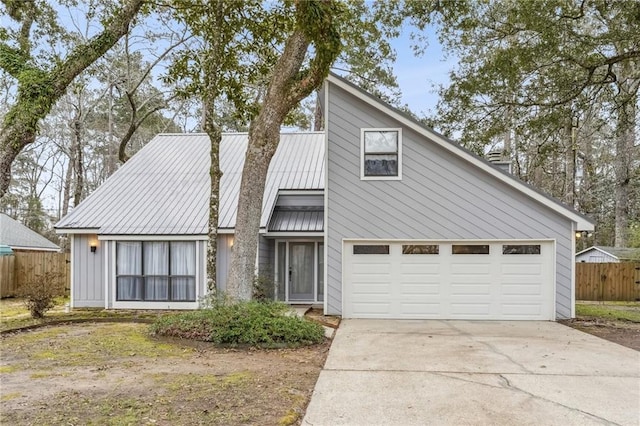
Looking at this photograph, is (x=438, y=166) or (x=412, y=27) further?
(x=412, y=27)

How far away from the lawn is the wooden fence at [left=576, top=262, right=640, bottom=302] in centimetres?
1263

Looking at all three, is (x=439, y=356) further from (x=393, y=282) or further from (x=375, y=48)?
(x=375, y=48)

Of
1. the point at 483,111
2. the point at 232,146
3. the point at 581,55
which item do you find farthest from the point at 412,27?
the point at 232,146

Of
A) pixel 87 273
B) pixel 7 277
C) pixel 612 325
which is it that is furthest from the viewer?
pixel 7 277

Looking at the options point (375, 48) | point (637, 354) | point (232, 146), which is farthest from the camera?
point (375, 48)

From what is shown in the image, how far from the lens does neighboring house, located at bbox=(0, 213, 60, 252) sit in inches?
730

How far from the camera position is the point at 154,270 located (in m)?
11.5

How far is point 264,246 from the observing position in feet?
38.4

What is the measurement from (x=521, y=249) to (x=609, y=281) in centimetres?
795

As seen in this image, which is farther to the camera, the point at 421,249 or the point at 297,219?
the point at 297,219

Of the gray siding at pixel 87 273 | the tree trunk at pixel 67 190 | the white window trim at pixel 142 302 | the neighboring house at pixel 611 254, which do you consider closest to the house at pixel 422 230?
the white window trim at pixel 142 302

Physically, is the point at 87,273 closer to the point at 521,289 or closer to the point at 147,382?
the point at 147,382

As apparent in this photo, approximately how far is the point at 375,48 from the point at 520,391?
1482 cm

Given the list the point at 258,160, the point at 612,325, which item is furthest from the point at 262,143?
the point at 612,325
